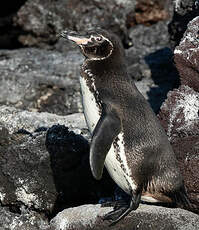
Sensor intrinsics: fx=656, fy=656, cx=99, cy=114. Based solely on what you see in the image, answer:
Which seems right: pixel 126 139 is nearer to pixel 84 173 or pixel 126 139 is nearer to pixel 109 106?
pixel 109 106

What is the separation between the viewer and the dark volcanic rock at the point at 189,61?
5.15 meters

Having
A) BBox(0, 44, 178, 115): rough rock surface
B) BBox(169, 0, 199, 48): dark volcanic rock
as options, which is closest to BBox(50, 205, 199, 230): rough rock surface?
BBox(0, 44, 178, 115): rough rock surface

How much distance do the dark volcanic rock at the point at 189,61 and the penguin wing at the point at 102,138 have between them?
47.4 inches

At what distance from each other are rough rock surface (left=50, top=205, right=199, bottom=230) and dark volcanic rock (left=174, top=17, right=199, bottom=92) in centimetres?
129

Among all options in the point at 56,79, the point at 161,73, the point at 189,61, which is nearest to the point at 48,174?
the point at 189,61

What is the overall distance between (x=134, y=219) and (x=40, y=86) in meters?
3.00

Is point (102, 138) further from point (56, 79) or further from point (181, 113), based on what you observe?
point (56, 79)

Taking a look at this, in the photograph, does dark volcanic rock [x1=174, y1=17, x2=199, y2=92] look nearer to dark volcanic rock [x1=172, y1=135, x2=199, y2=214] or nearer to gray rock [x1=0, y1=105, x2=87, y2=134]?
dark volcanic rock [x1=172, y1=135, x2=199, y2=214]

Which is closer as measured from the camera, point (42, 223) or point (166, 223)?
point (166, 223)

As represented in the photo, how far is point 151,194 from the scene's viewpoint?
437 centimetres

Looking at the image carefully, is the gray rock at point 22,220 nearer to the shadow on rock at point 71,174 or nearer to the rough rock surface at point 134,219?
the shadow on rock at point 71,174

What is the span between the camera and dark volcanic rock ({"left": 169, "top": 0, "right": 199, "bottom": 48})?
617 cm

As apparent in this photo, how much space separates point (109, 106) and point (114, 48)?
1.59 ft

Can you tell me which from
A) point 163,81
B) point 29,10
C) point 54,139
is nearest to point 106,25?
point 29,10
